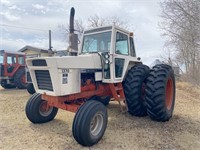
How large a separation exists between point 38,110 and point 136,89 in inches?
101

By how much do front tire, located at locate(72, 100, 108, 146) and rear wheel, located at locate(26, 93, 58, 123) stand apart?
65.9 inches

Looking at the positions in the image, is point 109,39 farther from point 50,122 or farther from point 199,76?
point 199,76

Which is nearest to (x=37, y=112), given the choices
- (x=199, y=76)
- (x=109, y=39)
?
(x=109, y=39)

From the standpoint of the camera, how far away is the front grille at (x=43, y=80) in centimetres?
421

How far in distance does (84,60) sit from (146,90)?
71.8 inches

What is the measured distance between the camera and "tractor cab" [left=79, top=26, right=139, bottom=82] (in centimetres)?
481

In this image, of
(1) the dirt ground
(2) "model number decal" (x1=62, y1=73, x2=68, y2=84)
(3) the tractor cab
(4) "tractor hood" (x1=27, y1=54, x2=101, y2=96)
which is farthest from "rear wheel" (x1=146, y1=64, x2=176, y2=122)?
(2) "model number decal" (x1=62, y1=73, x2=68, y2=84)

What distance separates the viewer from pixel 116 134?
15.0 ft

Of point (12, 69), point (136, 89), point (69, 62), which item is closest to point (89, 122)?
point (69, 62)

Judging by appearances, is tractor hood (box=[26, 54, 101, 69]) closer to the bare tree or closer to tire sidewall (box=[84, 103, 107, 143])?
tire sidewall (box=[84, 103, 107, 143])

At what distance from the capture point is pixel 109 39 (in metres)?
5.12

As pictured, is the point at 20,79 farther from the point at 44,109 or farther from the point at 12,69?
the point at 44,109

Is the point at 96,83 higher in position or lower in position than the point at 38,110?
higher

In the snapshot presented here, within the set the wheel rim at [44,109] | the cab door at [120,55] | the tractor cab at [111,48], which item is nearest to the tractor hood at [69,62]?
the tractor cab at [111,48]
